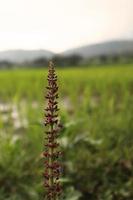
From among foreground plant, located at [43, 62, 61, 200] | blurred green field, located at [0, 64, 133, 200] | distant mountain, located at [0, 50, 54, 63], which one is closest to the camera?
foreground plant, located at [43, 62, 61, 200]

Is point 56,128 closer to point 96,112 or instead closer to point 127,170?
point 127,170

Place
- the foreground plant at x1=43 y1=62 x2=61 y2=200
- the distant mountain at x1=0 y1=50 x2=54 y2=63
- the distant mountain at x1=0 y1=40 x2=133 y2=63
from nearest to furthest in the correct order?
the foreground plant at x1=43 y1=62 x2=61 y2=200 < the distant mountain at x1=0 y1=50 x2=54 y2=63 < the distant mountain at x1=0 y1=40 x2=133 y2=63

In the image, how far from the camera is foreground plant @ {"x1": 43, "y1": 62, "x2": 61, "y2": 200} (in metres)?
1.20

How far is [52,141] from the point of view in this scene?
121 centimetres

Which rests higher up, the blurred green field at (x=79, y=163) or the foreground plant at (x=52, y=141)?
the foreground plant at (x=52, y=141)

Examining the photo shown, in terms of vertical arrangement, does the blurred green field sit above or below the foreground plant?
below

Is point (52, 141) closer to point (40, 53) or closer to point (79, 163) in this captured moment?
point (79, 163)

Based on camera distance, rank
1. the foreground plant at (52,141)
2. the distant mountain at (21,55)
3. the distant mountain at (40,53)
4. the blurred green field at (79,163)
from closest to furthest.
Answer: the foreground plant at (52,141) < the blurred green field at (79,163) < the distant mountain at (21,55) < the distant mountain at (40,53)

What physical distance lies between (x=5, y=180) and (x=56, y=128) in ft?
7.96

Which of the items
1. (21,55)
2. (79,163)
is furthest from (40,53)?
(21,55)

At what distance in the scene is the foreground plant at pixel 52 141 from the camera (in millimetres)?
1197

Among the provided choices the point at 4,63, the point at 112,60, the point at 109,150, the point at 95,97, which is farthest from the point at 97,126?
the point at 112,60

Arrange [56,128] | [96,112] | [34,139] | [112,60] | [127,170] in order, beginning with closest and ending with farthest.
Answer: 1. [56,128]
2. [127,170]
3. [34,139]
4. [96,112]
5. [112,60]

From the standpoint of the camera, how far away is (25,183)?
142 inches
